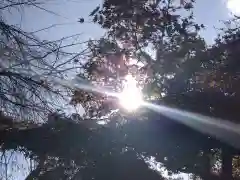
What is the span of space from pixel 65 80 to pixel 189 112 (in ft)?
39.3

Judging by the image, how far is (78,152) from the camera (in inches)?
532

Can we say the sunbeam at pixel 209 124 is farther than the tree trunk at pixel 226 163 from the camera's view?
No

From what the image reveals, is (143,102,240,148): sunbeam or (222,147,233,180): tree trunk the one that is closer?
(143,102,240,148): sunbeam

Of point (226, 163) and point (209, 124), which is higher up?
point (209, 124)

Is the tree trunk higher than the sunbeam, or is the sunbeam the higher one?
the sunbeam

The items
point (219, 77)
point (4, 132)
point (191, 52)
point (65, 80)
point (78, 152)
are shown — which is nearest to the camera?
point (65, 80)

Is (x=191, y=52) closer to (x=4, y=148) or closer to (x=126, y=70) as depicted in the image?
(x=126, y=70)

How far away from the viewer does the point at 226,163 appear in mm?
16016

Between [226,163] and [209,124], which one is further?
[226,163]

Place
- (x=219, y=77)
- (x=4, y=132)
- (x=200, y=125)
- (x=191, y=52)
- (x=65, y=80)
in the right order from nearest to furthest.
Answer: (x=65, y=80) → (x=4, y=132) → (x=200, y=125) → (x=219, y=77) → (x=191, y=52)

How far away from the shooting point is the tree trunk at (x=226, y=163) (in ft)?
51.0

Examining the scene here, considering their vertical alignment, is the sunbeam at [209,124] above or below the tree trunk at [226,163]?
above

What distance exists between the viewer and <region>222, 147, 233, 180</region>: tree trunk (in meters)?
Answer: 15.5

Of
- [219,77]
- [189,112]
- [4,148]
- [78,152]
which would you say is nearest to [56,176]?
[78,152]
